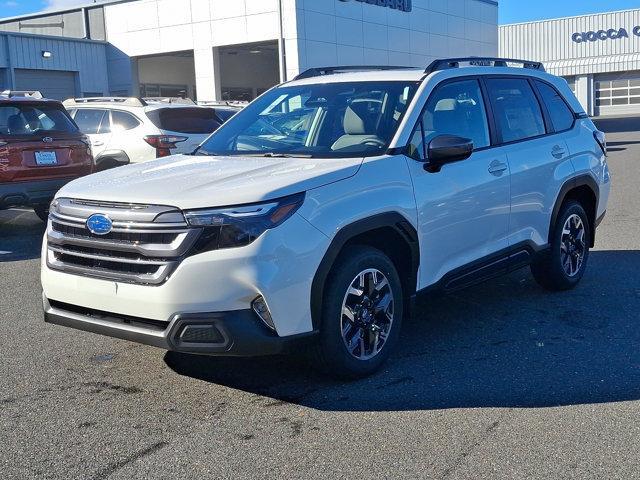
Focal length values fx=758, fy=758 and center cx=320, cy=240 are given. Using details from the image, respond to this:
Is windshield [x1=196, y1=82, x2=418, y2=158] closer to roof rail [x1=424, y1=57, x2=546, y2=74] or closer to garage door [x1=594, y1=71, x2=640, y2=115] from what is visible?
roof rail [x1=424, y1=57, x2=546, y2=74]

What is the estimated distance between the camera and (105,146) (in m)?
12.2

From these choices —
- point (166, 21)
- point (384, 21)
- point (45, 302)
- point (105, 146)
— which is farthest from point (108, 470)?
point (384, 21)

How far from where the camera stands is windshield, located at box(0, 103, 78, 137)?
→ 9.62 metres

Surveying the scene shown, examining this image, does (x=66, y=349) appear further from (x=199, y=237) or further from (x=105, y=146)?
(x=105, y=146)

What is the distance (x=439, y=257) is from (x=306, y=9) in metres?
24.5

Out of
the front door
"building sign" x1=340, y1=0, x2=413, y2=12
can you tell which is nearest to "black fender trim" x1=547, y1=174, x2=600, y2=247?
the front door

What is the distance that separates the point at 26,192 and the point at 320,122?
18.9 ft

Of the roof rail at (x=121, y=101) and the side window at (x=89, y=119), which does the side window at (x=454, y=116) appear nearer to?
the roof rail at (x=121, y=101)

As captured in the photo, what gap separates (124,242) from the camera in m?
4.03

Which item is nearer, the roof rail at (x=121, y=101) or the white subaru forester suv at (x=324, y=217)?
the white subaru forester suv at (x=324, y=217)

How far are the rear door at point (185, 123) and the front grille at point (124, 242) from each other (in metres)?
7.55

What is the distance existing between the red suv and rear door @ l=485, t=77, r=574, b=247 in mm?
6242

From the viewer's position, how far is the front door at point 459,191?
485 cm

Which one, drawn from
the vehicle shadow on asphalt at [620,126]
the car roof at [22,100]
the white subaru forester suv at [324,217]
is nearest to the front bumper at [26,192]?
the car roof at [22,100]
